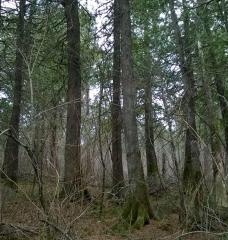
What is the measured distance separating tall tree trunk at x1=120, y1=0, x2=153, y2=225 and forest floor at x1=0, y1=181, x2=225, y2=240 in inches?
13.6

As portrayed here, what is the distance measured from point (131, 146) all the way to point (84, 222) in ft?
7.44

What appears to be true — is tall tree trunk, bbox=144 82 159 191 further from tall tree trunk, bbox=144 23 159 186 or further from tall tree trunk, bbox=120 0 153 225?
tall tree trunk, bbox=120 0 153 225

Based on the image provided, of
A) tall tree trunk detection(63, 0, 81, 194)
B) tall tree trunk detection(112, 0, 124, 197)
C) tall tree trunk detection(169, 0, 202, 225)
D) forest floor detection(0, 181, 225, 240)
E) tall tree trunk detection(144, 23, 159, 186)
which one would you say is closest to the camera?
forest floor detection(0, 181, 225, 240)

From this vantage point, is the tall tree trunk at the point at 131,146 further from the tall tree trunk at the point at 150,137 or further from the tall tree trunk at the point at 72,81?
the tall tree trunk at the point at 72,81

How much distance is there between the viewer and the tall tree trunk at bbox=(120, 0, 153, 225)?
354 inches

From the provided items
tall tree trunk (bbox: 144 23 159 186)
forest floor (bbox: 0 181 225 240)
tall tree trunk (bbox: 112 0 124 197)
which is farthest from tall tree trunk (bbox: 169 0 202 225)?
tall tree trunk (bbox: 112 0 124 197)

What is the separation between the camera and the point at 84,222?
8.15 metres

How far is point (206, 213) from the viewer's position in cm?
731

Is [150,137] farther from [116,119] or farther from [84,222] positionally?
[84,222]

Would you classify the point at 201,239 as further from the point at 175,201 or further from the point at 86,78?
the point at 86,78

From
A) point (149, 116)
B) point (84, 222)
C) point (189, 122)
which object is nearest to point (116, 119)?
point (149, 116)

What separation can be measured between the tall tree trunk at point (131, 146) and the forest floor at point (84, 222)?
0.34 m

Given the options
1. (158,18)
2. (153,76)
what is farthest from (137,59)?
(153,76)

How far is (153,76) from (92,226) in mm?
4729
